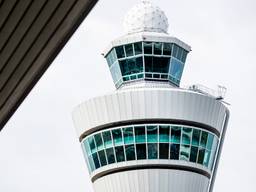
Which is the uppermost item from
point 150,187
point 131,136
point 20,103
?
point 131,136

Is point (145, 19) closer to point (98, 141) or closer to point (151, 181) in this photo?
point (98, 141)

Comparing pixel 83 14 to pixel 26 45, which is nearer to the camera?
pixel 83 14

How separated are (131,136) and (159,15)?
1228cm

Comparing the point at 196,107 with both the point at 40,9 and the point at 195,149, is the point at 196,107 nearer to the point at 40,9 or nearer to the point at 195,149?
the point at 195,149

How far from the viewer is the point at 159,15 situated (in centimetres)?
6731

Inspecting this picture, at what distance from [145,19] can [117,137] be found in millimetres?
11956

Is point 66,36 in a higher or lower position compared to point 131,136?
lower

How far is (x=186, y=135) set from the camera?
206 feet

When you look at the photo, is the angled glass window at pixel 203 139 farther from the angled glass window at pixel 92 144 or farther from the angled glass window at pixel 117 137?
the angled glass window at pixel 92 144

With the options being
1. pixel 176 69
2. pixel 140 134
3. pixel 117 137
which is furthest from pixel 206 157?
pixel 176 69

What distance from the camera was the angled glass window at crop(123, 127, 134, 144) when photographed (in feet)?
204

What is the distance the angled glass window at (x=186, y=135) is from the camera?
6275 cm

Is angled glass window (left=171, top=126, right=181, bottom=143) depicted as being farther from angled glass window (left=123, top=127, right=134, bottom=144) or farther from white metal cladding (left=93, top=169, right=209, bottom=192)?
angled glass window (left=123, top=127, right=134, bottom=144)

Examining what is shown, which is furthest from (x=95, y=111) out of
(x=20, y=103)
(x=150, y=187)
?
(x=20, y=103)
